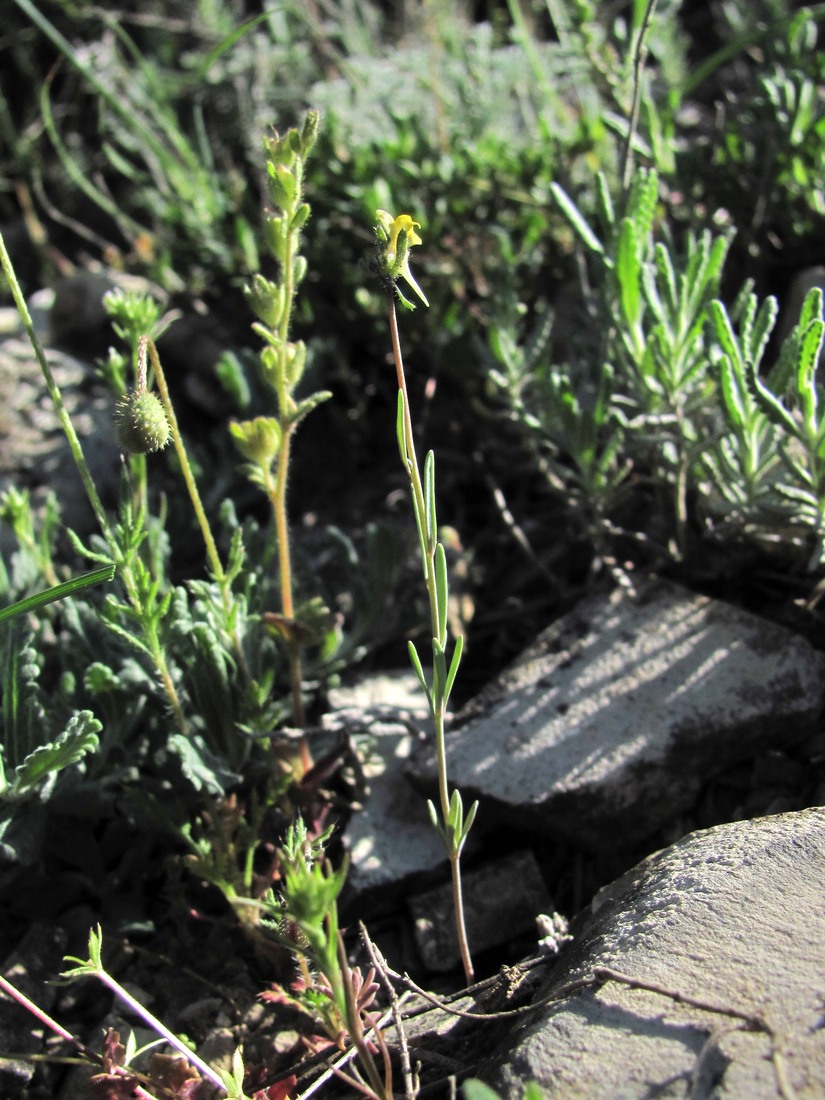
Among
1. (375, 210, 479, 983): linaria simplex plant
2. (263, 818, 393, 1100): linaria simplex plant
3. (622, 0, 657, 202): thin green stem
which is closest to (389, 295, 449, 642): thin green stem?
(375, 210, 479, 983): linaria simplex plant

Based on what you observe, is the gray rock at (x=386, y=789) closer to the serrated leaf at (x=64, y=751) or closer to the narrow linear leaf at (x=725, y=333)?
the serrated leaf at (x=64, y=751)

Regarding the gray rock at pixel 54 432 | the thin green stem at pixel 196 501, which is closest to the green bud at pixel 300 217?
the thin green stem at pixel 196 501

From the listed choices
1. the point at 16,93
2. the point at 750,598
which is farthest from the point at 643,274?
the point at 16,93

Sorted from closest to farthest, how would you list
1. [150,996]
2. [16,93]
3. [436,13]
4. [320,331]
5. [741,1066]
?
[741,1066], [150,996], [320,331], [436,13], [16,93]

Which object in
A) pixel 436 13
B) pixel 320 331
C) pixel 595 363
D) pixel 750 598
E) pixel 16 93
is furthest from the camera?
pixel 16 93

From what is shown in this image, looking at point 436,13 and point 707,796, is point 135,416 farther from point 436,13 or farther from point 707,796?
point 436,13

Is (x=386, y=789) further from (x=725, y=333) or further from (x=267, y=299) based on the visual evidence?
(x=725, y=333)
